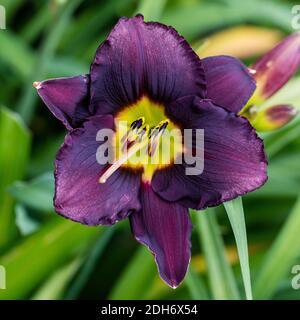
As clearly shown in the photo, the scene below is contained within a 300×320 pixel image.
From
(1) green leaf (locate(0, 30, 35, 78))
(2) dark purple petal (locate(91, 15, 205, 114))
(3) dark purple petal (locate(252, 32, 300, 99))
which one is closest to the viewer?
(2) dark purple petal (locate(91, 15, 205, 114))

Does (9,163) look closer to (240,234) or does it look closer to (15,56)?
(15,56)

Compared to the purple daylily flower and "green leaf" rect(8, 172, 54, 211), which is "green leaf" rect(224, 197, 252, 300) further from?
"green leaf" rect(8, 172, 54, 211)

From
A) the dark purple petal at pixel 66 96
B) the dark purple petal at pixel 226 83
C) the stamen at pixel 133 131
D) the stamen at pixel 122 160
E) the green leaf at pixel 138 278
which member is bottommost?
the green leaf at pixel 138 278

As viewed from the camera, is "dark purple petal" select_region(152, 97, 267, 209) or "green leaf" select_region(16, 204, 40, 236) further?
"green leaf" select_region(16, 204, 40, 236)

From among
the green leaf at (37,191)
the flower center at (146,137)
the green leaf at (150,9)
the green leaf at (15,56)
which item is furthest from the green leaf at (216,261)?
the green leaf at (15,56)

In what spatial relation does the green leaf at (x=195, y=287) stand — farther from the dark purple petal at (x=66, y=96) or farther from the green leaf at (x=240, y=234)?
the dark purple petal at (x=66, y=96)

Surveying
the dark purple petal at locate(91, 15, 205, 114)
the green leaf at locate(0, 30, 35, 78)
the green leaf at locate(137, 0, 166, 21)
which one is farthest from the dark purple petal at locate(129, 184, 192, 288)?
the green leaf at locate(0, 30, 35, 78)
